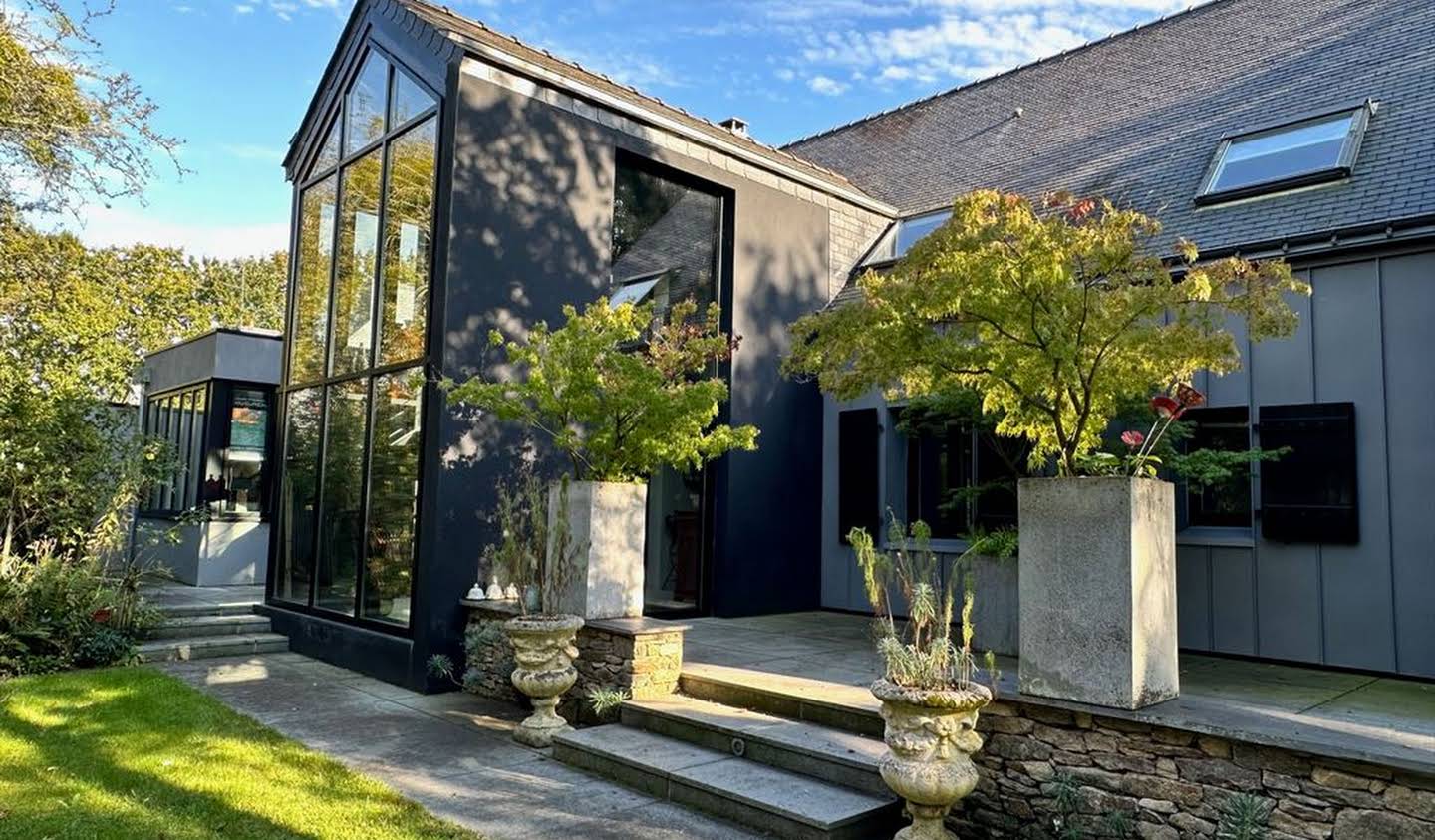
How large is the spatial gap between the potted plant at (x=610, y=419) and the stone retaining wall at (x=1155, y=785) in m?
3.23

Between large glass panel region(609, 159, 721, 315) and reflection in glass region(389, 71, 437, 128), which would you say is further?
large glass panel region(609, 159, 721, 315)

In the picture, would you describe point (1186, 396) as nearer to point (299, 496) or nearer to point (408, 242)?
point (408, 242)

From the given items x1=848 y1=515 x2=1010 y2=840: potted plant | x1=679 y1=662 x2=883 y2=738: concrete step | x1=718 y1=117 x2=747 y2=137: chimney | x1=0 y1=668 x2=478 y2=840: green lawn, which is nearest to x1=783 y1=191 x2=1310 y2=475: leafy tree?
x1=848 y1=515 x2=1010 y2=840: potted plant

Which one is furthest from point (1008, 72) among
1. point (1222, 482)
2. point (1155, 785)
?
point (1155, 785)

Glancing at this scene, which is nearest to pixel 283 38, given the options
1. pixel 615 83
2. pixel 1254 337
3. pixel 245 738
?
pixel 615 83

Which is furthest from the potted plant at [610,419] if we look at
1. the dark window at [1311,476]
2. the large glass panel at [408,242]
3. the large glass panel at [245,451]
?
the large glass panel at [245,451]

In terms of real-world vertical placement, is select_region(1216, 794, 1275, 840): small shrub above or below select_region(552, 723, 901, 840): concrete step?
above

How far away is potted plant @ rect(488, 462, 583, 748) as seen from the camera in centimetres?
620

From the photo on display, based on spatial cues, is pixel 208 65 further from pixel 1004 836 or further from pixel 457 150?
pixel 1004 836

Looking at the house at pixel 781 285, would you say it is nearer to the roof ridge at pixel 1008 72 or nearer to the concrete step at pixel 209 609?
the roof ridge at pixel 1008 72

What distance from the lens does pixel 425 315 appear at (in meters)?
8.22

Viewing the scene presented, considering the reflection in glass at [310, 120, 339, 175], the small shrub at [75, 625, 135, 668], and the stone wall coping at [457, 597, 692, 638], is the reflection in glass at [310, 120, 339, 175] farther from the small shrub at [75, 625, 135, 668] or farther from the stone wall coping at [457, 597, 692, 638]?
the stone wall coping at [457, 597, 692, 638]

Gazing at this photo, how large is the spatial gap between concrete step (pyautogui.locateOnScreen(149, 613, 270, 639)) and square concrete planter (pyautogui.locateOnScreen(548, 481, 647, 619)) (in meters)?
5.11

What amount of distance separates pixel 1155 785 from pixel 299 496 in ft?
30.1
